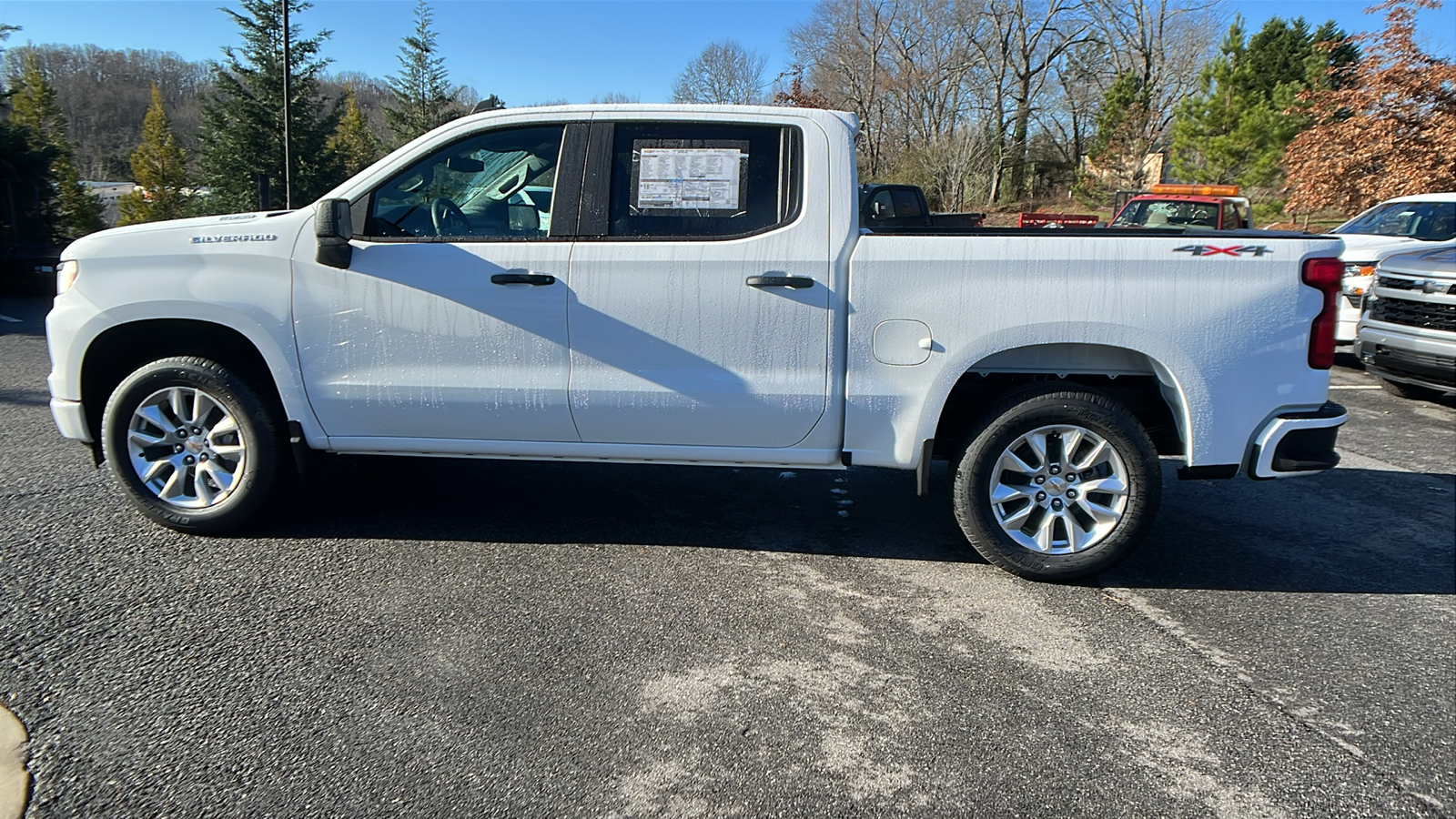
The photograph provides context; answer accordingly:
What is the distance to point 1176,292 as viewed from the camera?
3.92 meters

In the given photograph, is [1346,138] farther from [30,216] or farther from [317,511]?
[30,216]

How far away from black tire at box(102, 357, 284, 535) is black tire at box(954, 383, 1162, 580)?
3.16 metres

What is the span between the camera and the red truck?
574 inches

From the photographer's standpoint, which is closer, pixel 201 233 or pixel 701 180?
pixel 701 180

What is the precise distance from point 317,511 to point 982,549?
10.7 feet

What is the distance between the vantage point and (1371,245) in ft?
34.8

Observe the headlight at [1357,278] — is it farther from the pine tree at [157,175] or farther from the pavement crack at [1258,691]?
the pine tree at [157,175]

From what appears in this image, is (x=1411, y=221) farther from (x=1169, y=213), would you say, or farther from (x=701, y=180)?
(x=701, y=180)

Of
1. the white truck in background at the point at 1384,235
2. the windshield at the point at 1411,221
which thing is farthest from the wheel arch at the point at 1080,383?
the windshield at the point at 1411,221

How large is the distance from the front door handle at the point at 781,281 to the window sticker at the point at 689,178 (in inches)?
13.0

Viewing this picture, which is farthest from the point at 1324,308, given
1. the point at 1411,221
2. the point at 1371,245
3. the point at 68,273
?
the point at 1411,221

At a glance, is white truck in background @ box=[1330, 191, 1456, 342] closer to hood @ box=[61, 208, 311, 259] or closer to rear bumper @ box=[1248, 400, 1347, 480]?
rear bumper @ box=[1248, 400, 1347, 480]

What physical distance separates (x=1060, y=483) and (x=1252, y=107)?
2862cm

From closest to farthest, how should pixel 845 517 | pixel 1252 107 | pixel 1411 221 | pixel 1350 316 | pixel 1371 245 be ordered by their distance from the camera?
1. pixel 845 517
2. pixel 1350 316
3. pixel 1371 245
4. pixel 1411 221
5. pixel 1252 107
